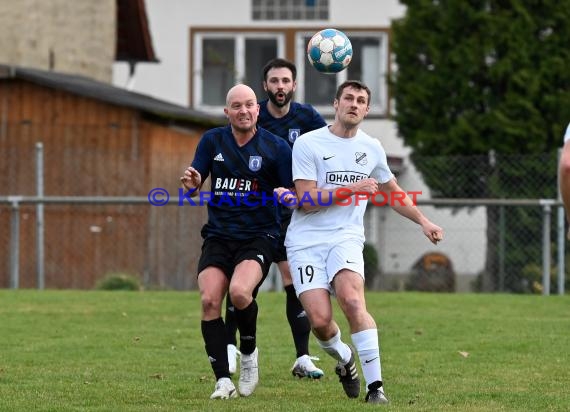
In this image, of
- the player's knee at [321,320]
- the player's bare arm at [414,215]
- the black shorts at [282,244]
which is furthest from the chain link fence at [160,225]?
the player's knee at [321,320]

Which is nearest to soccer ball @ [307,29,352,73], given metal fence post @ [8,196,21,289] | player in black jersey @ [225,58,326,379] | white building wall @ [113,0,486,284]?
player in black jersey @ [225,58,326,379]

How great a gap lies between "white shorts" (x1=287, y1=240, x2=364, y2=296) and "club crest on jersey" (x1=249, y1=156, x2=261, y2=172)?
2.25ft

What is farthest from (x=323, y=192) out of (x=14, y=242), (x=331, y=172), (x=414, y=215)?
(x=14, y=242)

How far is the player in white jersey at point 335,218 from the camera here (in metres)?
8.62

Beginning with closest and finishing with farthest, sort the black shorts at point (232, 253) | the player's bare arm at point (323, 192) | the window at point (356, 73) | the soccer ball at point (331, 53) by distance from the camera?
the player's bare arm at point (323, 192)
the black shorts at point (232, 253)
the soccer ball at point (331, 53)
the window at point (356, 73)

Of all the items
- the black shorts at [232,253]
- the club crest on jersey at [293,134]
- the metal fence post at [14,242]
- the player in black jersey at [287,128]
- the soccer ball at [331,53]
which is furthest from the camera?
the metal fence post at [14,242]

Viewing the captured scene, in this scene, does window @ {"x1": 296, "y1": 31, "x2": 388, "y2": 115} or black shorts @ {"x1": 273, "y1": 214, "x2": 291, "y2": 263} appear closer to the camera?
black shorts @ {"x1": 273, "y1": 214, "x2": 291, "y2": 263}

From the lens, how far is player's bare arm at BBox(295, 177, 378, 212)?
8438mm

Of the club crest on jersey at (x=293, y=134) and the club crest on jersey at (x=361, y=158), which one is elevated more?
the club crest on jersey at (x=293, y=134)

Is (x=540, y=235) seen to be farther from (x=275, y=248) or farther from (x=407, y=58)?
(x=275, y=248)

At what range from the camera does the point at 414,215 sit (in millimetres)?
8875

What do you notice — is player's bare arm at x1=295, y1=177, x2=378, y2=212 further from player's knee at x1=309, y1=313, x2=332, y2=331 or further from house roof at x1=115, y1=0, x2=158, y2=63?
house roof at x1=115, y1=0, x2=158, y2=63

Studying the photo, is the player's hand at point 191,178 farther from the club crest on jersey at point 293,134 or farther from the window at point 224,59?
the window at point 224,59

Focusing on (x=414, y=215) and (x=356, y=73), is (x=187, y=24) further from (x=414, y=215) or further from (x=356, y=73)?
(x=414, y=215)
